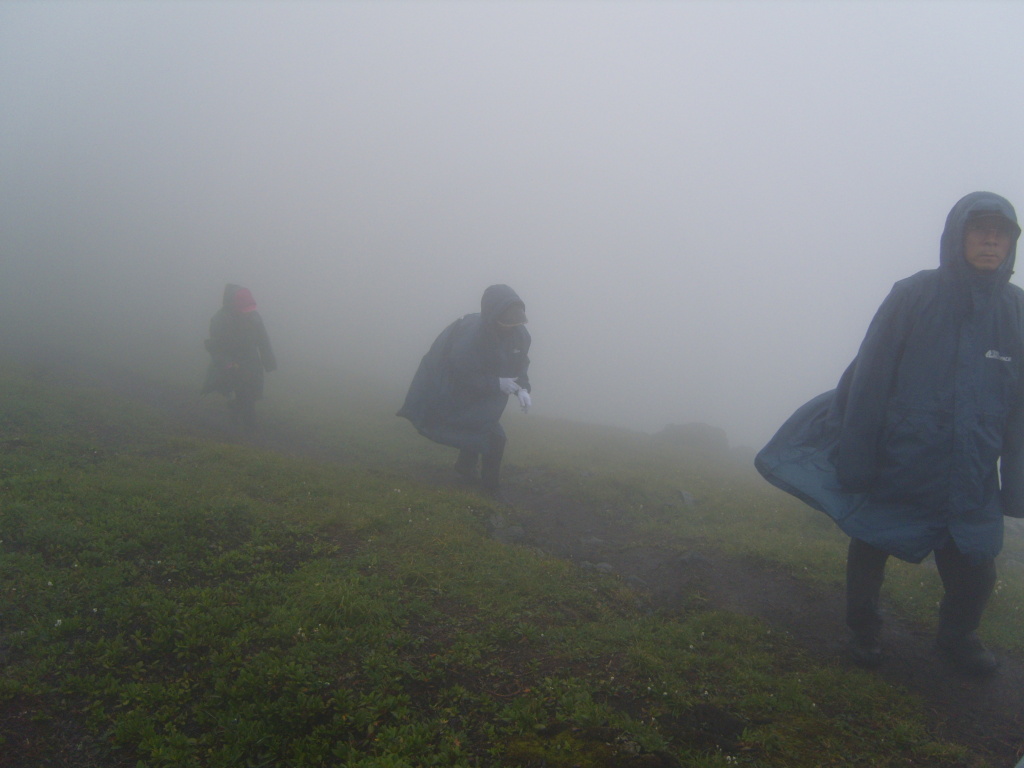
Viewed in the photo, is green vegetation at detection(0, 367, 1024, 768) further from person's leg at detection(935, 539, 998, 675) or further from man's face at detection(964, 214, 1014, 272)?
man's face at detection(964, 214, 1014, 272)

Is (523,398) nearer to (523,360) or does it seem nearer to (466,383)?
(523,360)

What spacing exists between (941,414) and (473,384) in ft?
22.8

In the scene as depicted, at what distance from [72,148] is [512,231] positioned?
91.2 metres

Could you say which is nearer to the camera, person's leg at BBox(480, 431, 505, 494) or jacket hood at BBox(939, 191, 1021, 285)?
jacket hood at BBox(939, 191, 1021, 285)

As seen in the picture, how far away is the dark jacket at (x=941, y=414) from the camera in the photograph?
5.37 m

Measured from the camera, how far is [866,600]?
6.00 m

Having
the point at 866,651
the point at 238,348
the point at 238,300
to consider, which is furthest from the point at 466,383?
the point at 238,300

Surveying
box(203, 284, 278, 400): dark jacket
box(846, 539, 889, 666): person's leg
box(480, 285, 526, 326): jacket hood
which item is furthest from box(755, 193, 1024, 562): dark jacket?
box(203, 284, 278, 400): dark jacket

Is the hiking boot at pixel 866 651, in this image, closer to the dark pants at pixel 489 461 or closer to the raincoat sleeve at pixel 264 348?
the dark pants at pixel 489 461

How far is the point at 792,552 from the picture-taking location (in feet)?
28.8

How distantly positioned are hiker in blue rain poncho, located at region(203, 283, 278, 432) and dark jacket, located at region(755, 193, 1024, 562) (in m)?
13.7

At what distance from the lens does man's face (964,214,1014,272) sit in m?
5.32

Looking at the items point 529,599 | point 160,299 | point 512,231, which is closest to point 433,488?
point 529,599

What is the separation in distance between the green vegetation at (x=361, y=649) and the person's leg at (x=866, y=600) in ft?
1.59
